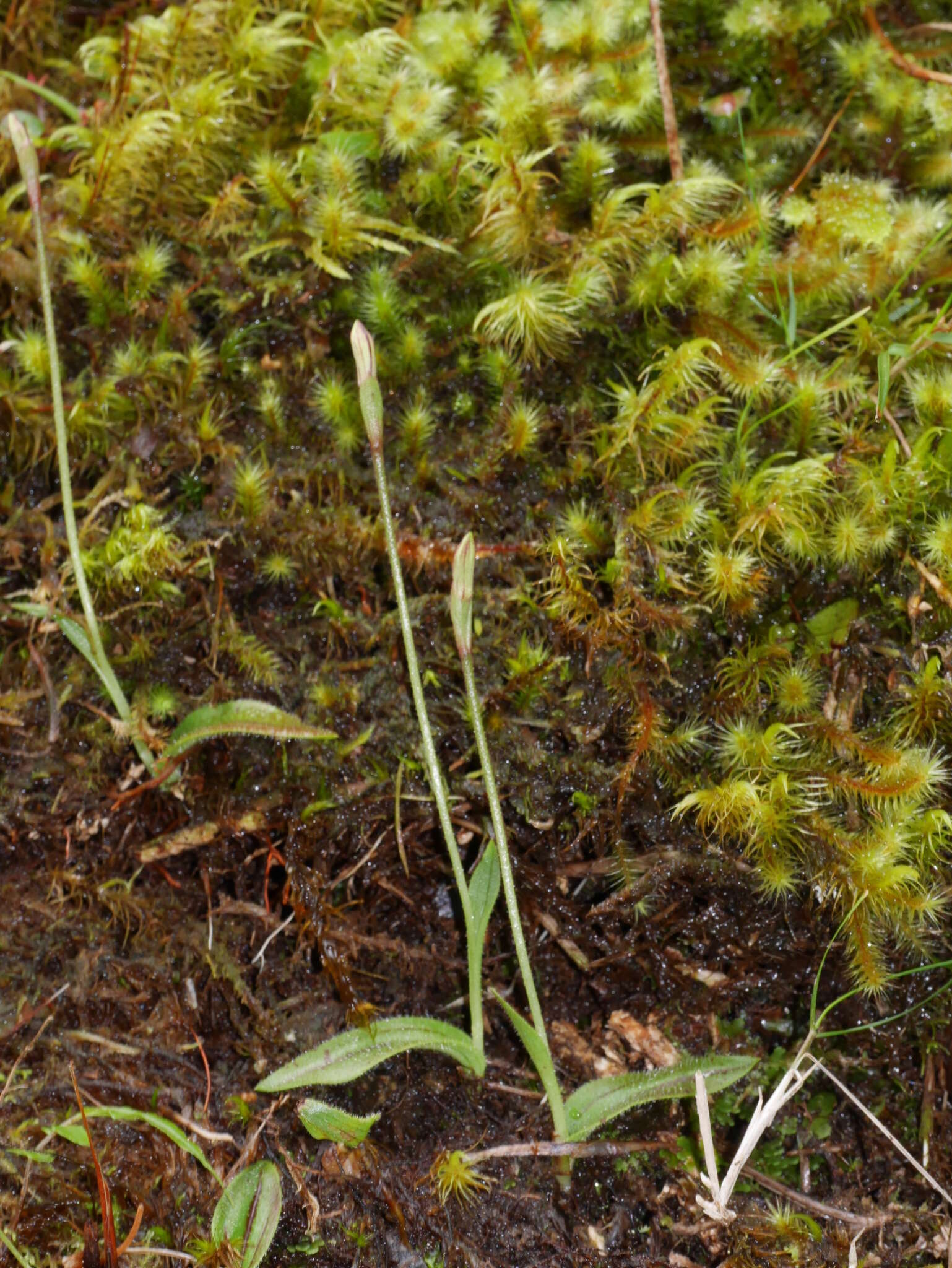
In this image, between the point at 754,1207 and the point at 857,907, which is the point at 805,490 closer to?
the point at 857,907

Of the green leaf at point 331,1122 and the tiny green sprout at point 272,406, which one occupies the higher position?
the tiny green sprout at point 272,406

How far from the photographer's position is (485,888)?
1508mm

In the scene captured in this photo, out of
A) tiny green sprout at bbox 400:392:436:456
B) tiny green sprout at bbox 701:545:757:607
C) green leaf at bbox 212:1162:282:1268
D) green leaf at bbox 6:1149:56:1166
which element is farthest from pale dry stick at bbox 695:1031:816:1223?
tiny green sprout at bbox 400:392:436:456

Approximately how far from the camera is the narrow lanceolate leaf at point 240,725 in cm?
156

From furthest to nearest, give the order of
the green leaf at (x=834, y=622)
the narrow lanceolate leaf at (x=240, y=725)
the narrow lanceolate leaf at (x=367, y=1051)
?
the green leaf at (x=834, y=622), the narrow lanceolate leaf at (x=240, y=725), the narrow lanceolate leaf at (x=367, y=1051)

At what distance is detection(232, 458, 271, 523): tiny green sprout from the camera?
1757 millimetres

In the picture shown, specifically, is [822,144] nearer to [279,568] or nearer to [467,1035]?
[279,568]

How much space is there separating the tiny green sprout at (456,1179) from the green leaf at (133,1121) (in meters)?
0.35

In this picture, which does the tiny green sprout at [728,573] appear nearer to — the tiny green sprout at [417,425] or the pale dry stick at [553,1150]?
the tiny green sprout at [417,425]

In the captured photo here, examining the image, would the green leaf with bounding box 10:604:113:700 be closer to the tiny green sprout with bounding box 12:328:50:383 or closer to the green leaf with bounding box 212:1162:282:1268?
the tiny green sprout with bounding box 12:328:50:383

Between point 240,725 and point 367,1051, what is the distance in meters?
0.57

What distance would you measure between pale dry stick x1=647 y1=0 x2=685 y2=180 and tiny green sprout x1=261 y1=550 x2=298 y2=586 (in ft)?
3.62

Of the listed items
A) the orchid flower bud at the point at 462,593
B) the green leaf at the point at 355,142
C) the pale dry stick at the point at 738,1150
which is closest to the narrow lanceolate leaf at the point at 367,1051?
the pale dry stick at the point at 738,1150

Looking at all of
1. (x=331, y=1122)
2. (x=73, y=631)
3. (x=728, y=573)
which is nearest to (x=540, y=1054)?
(x=331, y=1122)
